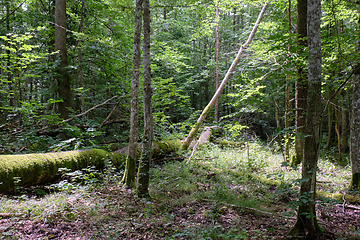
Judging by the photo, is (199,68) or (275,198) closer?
(275,198)

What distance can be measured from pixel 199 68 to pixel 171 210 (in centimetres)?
1693

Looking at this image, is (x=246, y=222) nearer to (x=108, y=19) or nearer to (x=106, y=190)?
(x=106, y=190)

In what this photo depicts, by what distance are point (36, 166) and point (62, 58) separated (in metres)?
5.02

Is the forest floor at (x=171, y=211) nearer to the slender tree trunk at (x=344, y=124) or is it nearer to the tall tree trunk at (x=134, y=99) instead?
the tall tree trunk at (x=134, y=99)

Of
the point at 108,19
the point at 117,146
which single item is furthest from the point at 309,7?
the point at 108,19

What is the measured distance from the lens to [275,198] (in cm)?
507

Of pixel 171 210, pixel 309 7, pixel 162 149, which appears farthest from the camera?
pixel 162 149

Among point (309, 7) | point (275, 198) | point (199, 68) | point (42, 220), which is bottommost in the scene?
Result: point (275, 198)

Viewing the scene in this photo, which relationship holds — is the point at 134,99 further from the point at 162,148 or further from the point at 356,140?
the point at 356,140

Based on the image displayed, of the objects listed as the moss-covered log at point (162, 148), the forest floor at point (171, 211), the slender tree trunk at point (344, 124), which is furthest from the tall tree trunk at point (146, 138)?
the slender tree trunk at point (344, 124)

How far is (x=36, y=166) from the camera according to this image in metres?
4.75

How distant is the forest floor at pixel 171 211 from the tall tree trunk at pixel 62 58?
4.02 meters

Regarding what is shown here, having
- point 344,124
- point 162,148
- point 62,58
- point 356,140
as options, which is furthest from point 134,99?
point 344,124

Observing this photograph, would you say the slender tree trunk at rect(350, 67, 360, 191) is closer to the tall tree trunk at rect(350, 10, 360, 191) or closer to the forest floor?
the tall tree trunk at rect(350, 10, 360, 191)
